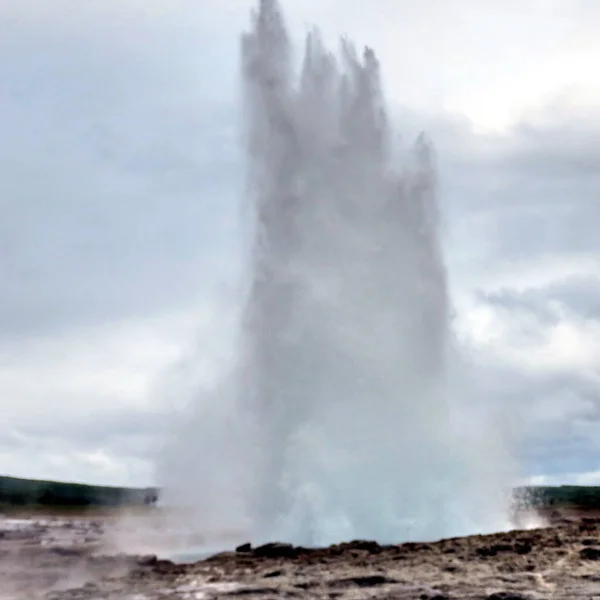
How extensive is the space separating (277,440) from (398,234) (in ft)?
25.5

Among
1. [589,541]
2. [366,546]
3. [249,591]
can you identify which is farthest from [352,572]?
[589,541]

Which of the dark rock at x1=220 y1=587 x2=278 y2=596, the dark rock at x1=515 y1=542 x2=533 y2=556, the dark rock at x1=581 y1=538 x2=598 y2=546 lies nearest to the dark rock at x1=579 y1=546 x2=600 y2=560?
the dark rock at x1=581 y1=538 x2=598 y2=546

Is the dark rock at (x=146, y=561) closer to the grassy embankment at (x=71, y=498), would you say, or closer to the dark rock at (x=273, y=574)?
the dark rock at (x=273, y=574)

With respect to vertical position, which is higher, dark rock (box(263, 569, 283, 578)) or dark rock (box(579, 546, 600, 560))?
dark rock (box(579, 546, 600, 560))

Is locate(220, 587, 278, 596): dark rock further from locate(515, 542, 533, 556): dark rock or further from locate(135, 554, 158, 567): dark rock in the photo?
locate(515, 542, 533, 556): dark rock

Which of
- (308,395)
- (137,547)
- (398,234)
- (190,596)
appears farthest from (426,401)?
(190,596)

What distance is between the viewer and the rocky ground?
1820cm

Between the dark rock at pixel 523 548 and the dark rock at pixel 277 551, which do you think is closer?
Answer: the dark rock at pixel 523 548

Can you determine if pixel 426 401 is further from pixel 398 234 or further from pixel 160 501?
pixel 160 501

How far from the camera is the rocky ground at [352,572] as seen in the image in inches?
717

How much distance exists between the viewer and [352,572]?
19953 mm

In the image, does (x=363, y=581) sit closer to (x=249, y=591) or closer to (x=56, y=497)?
(x=249, y=591)

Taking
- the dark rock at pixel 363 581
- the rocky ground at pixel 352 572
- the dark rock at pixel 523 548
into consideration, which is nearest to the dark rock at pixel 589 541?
the rocky ground at pixel 352 572

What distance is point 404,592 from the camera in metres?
17.9
